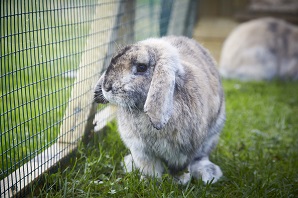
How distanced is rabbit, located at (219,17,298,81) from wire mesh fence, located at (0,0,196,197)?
2.97 m

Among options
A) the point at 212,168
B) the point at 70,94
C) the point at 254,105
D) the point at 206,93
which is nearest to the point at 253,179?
the point at 212,168

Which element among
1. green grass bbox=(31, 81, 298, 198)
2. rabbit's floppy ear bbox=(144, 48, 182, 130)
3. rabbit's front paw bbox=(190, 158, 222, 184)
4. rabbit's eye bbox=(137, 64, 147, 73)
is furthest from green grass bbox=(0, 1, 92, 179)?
rabbit's front paw bbox=(190, 158, 222, 184)

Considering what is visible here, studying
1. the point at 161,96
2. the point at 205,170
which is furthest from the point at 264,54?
the point at 161,96

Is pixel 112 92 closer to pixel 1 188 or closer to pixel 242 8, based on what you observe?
pixel 1 188

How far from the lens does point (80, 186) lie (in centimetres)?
263

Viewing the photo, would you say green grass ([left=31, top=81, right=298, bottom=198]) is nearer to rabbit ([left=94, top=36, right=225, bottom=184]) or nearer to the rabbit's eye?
rabbit ([left=94, top=36, right=225, bottom=184])

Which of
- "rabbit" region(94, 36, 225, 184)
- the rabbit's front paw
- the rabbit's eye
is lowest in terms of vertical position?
the rabbit's front paw

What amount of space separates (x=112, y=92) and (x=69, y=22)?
733 millimetres

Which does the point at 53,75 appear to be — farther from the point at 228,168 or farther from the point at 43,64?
the point at 228,168

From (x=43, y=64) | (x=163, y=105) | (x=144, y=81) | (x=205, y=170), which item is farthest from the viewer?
(x=205, y=170)

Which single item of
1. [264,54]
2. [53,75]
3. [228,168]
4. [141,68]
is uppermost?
[141,68]

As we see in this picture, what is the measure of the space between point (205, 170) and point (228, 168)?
214mm

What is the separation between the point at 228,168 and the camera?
3111 millimetres

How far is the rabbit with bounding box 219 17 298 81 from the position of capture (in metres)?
6.26
